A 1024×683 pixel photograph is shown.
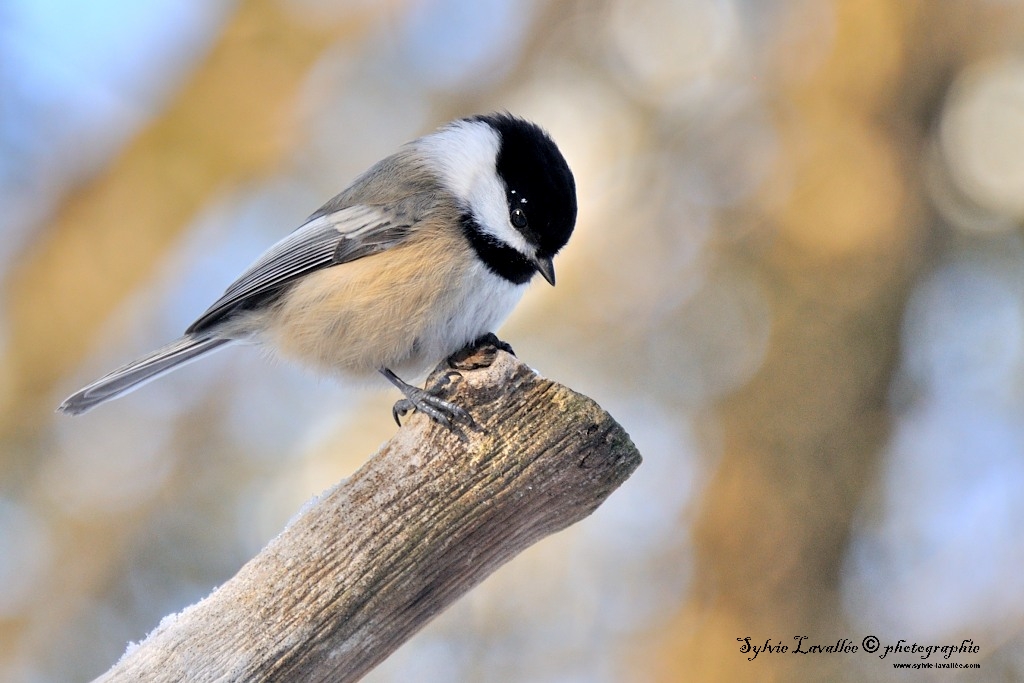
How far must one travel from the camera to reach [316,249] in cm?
274

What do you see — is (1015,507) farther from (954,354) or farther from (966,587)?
(954,354)

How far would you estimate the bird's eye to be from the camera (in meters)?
2.47

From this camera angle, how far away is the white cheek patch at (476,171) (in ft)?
8.31

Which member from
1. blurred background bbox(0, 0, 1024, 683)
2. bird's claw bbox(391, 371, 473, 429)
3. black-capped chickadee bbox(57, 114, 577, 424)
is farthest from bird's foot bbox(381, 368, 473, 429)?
blurred background bbox(0, 0, 1024, 683)

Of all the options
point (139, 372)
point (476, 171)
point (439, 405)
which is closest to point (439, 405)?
point (439, 405)

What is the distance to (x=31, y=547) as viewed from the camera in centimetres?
397

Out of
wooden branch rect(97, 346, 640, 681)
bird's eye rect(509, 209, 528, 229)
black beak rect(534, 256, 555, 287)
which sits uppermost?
bird's eye rect(509, 209, 528, 229)

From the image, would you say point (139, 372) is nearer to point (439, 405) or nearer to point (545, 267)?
point (545, 267)

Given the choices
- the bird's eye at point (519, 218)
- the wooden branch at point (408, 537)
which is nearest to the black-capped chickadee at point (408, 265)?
the bird's eye at point (519, 218)

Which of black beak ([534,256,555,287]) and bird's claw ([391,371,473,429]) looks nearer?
bird's claw ([391,371,473,429])

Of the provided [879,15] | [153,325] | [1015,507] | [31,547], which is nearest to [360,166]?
[153,325]

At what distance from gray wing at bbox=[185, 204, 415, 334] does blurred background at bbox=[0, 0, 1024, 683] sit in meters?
1.33

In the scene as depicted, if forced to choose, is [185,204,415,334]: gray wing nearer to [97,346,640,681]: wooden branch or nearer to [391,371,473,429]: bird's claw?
[391,371,473,429]: bird's claw

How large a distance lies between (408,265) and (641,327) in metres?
1.87
